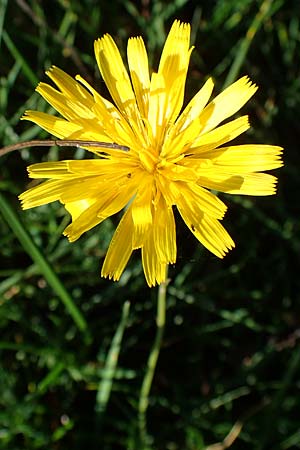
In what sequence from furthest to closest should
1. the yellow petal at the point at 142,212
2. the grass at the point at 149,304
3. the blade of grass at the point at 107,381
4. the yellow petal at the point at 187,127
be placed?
the grass at the point at 149,304, the blade of grass at the point at 107,381, the yellow petal at the point at 187,127, the yellow petal at the point at 142,212

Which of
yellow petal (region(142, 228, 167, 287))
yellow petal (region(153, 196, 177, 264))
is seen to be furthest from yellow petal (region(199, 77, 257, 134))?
yellow petal (region(142, 228, 167, 287))

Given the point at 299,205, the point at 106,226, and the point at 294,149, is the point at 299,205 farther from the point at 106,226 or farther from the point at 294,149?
the point at 106,226

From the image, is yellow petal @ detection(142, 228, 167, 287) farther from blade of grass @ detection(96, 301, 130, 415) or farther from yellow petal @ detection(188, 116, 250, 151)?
blade of grass @ detection(96, 301, 130, 415)

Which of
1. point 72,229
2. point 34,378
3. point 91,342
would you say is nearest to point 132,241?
point 72,229

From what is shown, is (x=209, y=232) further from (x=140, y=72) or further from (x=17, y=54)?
(x=17, y=54)

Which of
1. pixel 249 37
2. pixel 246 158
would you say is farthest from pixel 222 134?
pixel 249 37

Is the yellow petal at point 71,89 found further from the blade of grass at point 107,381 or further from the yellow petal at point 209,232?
the blade of grass at point 107,381

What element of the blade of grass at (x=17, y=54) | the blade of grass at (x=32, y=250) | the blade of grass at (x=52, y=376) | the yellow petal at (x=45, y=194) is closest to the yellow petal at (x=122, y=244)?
the yellow petal at (x=45, y=194)
